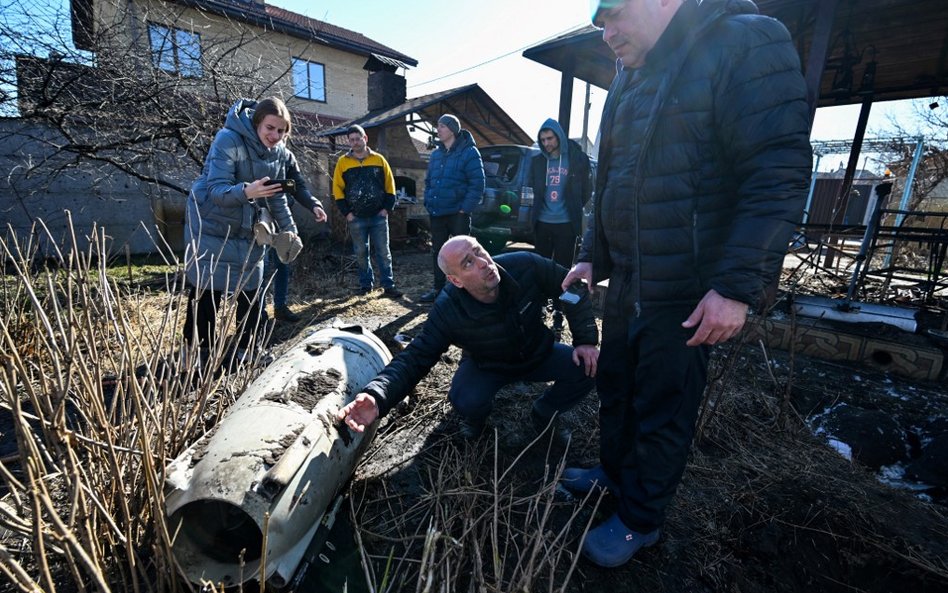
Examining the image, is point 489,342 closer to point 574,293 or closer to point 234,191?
point 574,293

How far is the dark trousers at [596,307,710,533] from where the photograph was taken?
1471 mm

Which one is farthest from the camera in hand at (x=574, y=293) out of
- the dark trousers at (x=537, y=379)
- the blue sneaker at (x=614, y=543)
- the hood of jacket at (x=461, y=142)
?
the hood of jacket at (x=461, y=142)

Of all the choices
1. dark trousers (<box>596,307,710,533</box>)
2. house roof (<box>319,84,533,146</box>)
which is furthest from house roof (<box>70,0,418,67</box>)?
dark trousers (<box>596,307,710,533</box>)

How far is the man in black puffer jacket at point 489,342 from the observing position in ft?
6.39

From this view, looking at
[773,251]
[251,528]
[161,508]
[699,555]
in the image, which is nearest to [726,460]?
[699,555]

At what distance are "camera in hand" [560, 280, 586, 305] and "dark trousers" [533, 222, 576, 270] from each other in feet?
7.55

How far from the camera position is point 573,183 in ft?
14.1

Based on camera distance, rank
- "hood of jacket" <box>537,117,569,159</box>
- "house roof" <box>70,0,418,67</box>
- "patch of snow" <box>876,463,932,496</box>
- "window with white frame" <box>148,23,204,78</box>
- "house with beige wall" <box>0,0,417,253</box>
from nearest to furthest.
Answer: "patch of snow" <box>876,463,932,496</box>
"hood of jacket" <box>537,117,569,159</box>
"house with beige wall" <box>0,0,417,253</box>
"window with white frame" <box>148,23,204,78</box>
"house roof" <box>70,0,418,67</box>

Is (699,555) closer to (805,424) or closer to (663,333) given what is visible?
(663,333)

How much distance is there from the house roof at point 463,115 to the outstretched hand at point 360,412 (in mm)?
→ 9669

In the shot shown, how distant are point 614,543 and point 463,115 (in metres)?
12.6

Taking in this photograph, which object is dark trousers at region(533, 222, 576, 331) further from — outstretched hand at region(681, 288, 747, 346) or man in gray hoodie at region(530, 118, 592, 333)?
outstretched hand at region(681, 288, 747, 346)

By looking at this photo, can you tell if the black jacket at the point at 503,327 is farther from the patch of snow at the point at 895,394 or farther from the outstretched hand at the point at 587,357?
the patch of snow at the point at 895,394

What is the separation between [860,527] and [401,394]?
2.11 metres
